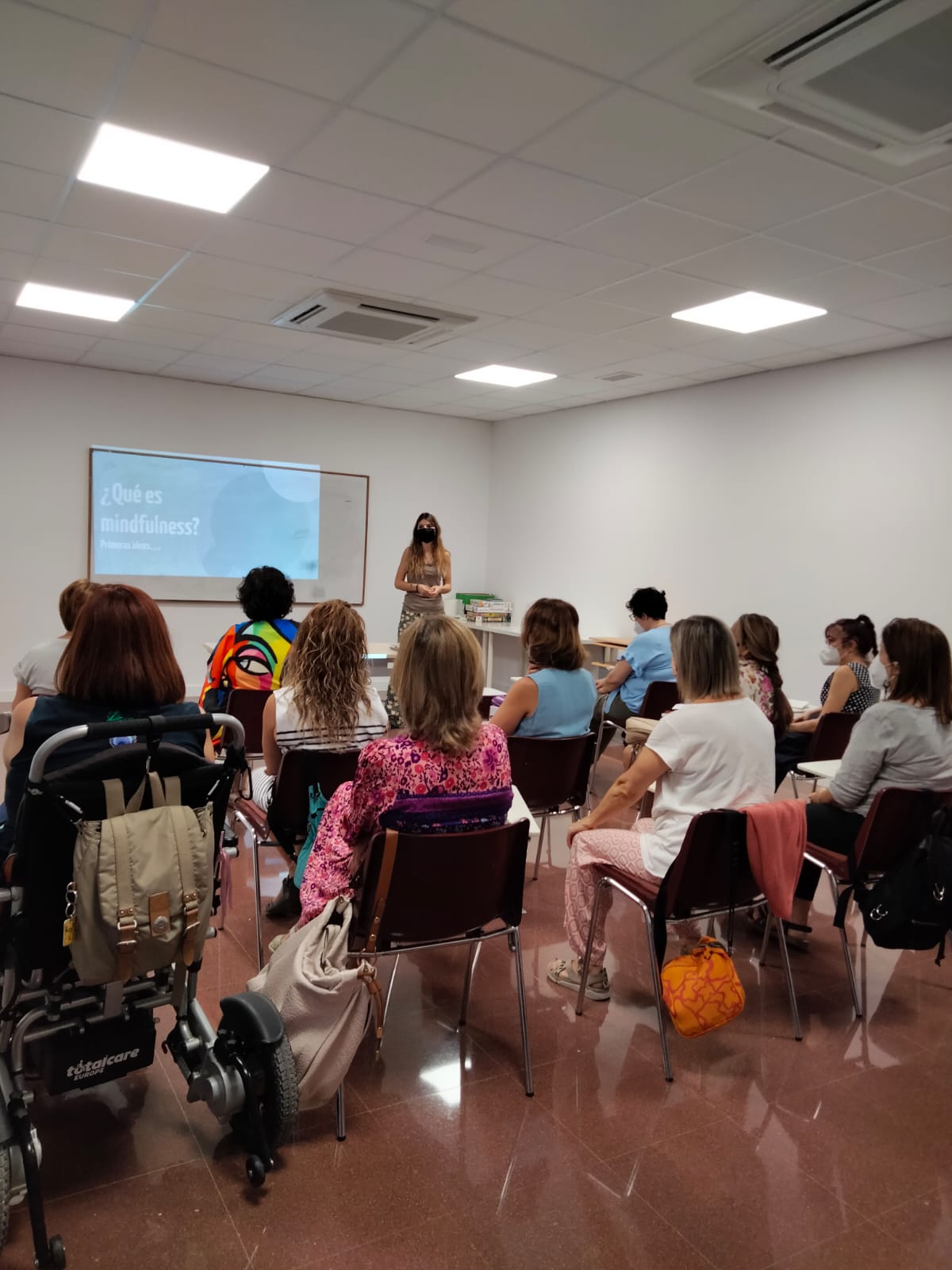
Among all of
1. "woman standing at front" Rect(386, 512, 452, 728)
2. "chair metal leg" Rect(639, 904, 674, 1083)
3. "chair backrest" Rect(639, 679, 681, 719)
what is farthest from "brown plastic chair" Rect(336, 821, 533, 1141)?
"woman standing at front" Rect(386, 512, 452, 728)

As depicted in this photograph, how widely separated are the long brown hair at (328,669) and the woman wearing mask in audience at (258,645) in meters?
0.76

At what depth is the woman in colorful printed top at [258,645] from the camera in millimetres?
3619

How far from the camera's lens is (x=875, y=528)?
5.53 meters

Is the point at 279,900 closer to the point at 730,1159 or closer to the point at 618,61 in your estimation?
the point at 730,1159

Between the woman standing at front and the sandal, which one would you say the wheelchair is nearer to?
the sandal

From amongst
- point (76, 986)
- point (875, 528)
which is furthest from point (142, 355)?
point (76, 986)

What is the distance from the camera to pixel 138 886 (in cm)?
170

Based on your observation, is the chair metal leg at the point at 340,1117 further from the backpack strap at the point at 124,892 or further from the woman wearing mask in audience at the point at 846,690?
the woman wearing mask in audience at the point at 846,690

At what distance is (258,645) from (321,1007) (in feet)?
6.28

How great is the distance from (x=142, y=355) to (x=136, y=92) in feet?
14.2

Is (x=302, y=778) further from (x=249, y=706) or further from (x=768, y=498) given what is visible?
(x=768, y=498)

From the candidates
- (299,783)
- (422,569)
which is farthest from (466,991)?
(422,569)

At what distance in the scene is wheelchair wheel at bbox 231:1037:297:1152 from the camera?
1.93 meters

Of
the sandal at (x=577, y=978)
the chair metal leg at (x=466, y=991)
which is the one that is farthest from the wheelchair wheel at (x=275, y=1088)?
the sandal at (x=577, y=978)
